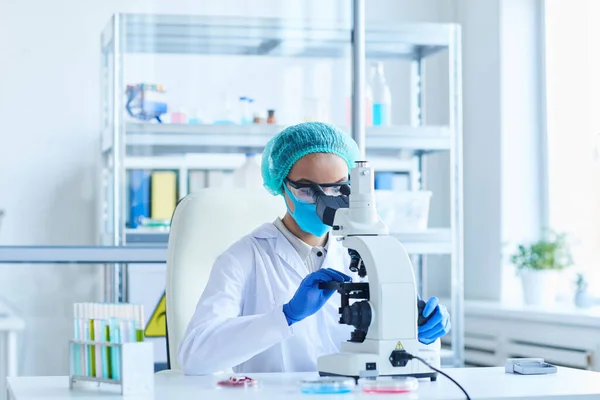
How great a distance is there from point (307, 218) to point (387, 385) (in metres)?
0.61

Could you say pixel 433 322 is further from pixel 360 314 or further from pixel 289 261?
pixel 289 261

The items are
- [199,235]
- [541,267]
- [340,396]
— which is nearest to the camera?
[340,396]

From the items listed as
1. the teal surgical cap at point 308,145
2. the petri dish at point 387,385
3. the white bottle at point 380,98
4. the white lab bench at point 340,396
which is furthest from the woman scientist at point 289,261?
the white bottle at point 380,98

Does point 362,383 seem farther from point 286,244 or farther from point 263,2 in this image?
point 263,2

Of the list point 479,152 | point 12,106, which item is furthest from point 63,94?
point 479,152

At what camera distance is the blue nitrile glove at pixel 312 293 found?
152cm

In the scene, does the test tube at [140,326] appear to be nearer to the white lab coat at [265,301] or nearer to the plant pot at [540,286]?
the white lab coat at [265,301]

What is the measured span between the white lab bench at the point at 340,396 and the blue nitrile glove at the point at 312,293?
0.12 m

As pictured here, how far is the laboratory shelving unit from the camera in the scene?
2.87 m

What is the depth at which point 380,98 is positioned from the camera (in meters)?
3.29

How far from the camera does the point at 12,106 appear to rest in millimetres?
2719

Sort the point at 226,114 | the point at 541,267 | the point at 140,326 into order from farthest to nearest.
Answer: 1. the point at 541,267
2. the point at 226,114
3. the point at 140,326

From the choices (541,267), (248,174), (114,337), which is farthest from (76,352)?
(541,267)

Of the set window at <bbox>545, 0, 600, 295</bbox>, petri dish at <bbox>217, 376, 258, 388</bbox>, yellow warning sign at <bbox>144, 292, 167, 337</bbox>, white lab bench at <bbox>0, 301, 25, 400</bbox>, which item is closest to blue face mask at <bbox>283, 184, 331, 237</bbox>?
petri dish at <bbox>217, 376, 258, 388</bbox>
